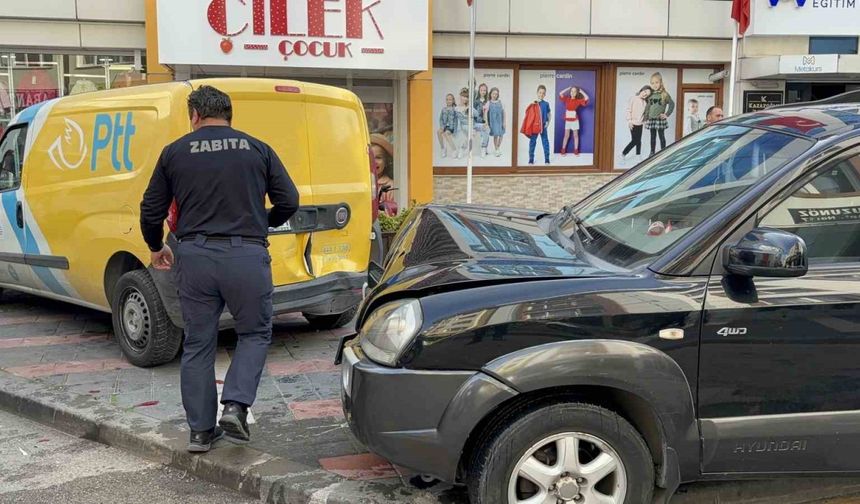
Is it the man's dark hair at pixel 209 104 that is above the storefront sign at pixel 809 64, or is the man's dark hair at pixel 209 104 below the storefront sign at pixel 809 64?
below

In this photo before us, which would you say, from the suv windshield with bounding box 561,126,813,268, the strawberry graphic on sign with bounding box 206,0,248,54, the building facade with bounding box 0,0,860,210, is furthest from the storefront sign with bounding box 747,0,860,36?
the suv windshield with bounding box 561,126,813,268

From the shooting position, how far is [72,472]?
3.94 meters

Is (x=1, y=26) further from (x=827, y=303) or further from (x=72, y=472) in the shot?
(x=827, y=303)

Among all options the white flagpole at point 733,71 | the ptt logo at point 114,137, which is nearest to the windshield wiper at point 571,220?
the ptt logo at point 114,137

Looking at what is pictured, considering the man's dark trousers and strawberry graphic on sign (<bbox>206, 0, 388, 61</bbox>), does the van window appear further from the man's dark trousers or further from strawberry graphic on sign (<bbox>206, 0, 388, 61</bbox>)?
strawberry graphic on sign (<bbox>206, 0, 388, 61</bbox>)

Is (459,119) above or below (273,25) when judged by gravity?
below

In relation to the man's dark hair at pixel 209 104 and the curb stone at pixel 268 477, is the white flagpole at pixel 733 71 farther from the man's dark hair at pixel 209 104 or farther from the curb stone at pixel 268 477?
the man's dark hair at pixel 209 104

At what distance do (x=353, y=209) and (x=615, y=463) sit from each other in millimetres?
3291

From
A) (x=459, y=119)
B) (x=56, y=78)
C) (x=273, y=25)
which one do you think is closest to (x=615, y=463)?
(x=273, y=25)

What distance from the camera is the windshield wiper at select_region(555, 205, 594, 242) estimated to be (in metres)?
3.65

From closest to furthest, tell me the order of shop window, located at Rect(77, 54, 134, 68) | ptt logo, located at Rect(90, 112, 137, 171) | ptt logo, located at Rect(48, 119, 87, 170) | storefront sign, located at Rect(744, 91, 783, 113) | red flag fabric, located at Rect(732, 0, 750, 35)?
ptt logo, located at Rect(90, 112, 137, 171) < ptt logo, located at Rect(48, 119, 87, 170) < shop window, located at Rect(77, 54, 134, 68) < red flag fabric, located at Rect(732, 0, 750, 35) < storefront sign, located at Rect(744, 91, 783, 113)

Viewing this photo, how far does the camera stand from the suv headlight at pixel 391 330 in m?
2.95

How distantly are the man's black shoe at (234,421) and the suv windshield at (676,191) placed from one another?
1.88 m

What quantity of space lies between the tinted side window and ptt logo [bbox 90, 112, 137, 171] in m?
4.11
